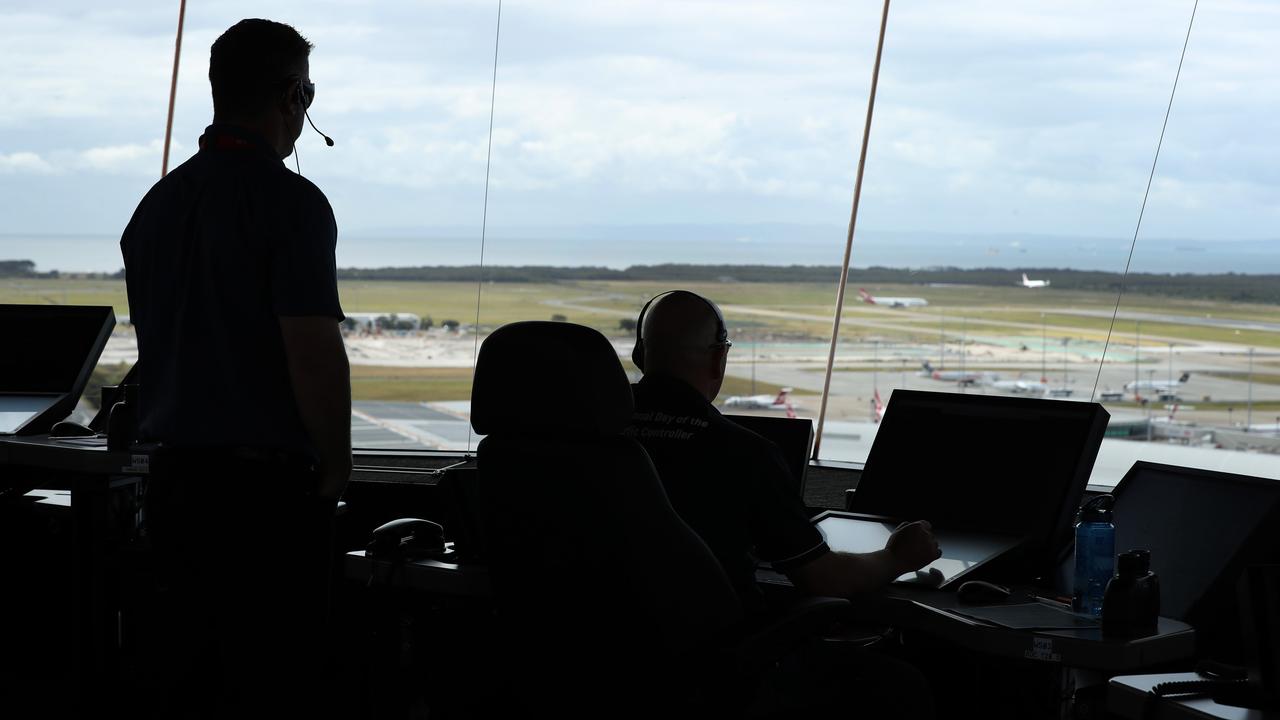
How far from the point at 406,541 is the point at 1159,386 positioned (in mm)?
15719

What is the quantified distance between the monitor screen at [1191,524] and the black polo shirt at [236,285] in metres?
1.53

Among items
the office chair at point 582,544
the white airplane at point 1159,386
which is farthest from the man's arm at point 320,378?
the white airplane at point 1159,386

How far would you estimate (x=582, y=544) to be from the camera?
1566mm

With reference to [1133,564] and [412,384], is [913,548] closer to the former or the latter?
[1133,564]

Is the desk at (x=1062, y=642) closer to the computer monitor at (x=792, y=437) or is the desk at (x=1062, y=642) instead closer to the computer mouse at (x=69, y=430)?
the computer monitor at (x=792, y=437)

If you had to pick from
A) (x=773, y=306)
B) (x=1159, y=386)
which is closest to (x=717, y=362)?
(x=1159, y=386)

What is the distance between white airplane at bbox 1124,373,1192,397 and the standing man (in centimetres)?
1398

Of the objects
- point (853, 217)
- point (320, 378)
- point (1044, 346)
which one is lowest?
point (1044, 346)

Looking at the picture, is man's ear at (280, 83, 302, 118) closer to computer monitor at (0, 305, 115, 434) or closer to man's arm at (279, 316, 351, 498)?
man's arm at (279, 316, 351, 498)

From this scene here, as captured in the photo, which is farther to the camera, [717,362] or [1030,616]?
[717,362]

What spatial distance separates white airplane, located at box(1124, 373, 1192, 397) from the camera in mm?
14886

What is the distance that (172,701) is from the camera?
5.79 feet

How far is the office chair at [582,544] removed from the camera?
5.15 feet

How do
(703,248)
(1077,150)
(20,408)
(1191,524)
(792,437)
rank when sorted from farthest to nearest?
1. (703,248)
2. (1077,150)
3. (20,408)
4. (792,437)
5. (1191,524)
